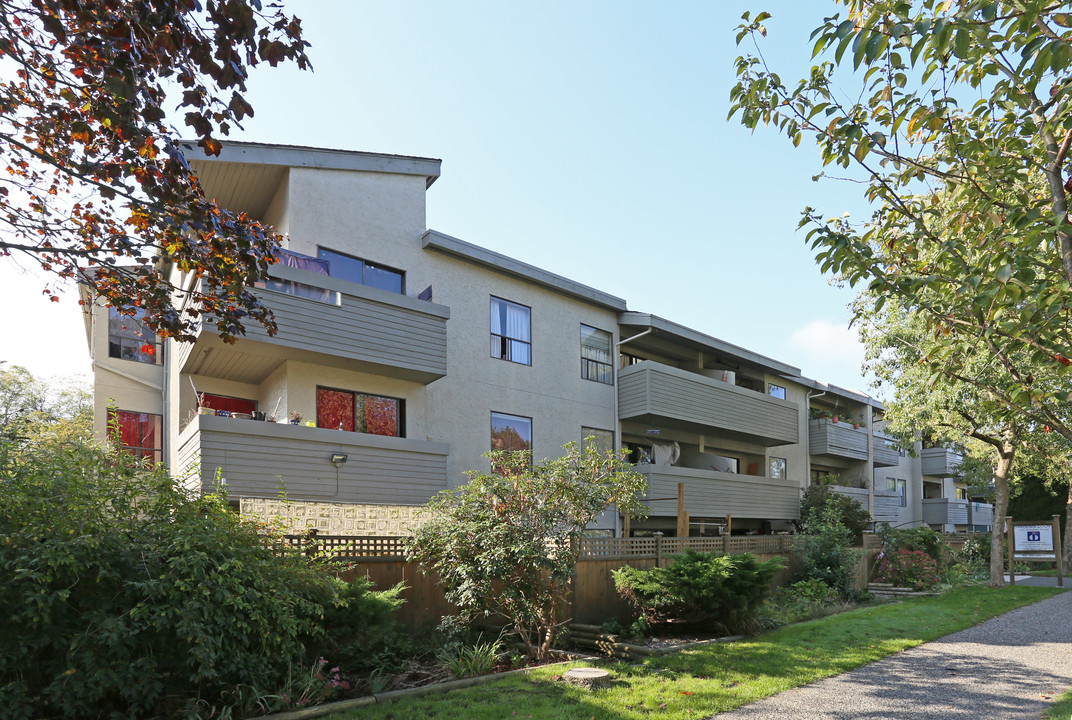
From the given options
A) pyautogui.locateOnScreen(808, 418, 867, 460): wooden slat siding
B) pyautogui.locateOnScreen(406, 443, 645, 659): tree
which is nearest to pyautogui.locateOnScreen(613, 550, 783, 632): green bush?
pyautogui.locateOnScreen(406, 443, 645, 659): tree

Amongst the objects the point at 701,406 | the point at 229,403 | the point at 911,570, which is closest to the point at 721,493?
the point at 701,406

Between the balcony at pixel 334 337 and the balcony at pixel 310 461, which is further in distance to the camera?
the balcony at pixel 334 337

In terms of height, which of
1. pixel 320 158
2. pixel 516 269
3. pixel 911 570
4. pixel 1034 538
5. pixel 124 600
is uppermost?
pixel 320 158

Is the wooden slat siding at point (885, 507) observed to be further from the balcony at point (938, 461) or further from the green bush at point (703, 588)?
the green bush at point (703, 588)

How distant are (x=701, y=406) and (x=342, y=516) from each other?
13.7 meters

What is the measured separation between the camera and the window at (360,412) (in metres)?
15.4

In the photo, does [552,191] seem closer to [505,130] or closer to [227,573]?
[505,130]

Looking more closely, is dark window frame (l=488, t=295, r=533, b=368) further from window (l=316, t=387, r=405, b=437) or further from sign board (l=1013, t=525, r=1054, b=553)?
sign board (l=1013, t=525, r=1054, b=553)

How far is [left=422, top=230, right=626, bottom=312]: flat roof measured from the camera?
1731cm

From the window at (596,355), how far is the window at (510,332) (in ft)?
7.14

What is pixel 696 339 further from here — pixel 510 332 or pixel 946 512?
pixel 946 512

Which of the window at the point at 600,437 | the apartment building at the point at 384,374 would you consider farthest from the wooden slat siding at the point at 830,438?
the window at the point at 600,437

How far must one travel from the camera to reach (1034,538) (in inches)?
904

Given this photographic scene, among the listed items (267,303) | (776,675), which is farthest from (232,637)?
(267,303)
